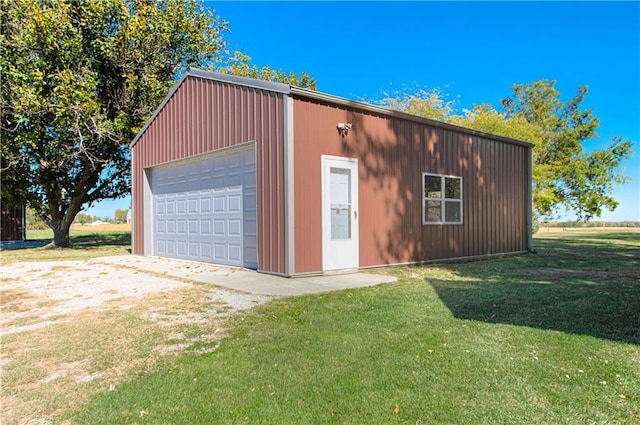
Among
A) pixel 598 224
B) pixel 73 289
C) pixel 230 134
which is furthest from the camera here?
pixel 598 224

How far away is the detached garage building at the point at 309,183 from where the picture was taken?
23.3 feet

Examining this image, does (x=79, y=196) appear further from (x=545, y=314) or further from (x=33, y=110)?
(x=545, y=314)

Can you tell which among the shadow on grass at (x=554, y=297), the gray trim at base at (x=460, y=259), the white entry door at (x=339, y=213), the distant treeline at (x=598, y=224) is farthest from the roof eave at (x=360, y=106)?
the distant treeline at (x=598, y=224)

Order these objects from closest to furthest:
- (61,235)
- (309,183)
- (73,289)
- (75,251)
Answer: (73,289) → (309,183) → (75,251) → (61,235)

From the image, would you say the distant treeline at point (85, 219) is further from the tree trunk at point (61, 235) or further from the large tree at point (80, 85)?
the large tree at point (80, 85)

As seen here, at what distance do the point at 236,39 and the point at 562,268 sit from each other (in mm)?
17805

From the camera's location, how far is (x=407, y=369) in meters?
2.72

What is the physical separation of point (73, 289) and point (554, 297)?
6620 millimetres

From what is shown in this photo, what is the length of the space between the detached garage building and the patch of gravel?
175cm

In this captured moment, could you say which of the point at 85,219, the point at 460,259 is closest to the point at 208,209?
the point at 460,259

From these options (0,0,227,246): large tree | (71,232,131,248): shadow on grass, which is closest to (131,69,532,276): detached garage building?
(0,0,227,246): large tree

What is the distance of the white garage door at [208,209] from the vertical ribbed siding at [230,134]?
38 centimetres

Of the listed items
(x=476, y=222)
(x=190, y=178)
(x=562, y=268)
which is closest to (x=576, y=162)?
(x=476, y=222)

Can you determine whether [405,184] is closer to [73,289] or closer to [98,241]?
[73,289]
